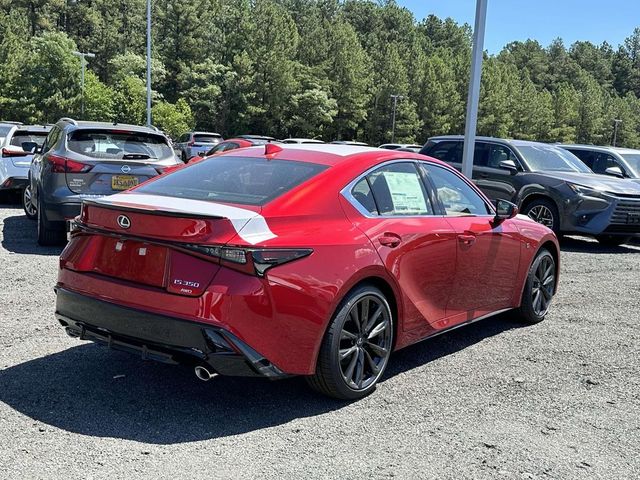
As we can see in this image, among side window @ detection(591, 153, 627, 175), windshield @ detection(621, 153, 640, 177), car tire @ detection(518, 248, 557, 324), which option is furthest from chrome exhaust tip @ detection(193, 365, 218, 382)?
side window @ detection(591, 153, 627, 175)

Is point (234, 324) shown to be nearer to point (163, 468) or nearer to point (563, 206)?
point (163, 468)

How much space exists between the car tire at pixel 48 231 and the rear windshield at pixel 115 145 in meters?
0.93

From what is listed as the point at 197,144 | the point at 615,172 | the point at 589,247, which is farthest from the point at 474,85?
the point at 197,144

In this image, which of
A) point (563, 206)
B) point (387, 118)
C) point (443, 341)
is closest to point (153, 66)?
point (387, 118)

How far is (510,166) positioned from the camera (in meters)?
12.0

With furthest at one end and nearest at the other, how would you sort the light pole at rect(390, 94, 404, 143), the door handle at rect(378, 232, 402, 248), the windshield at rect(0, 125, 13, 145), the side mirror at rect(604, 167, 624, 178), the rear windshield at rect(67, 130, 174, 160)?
the light pole at rect(390, 94, 404, 143) < the windshield at rect(0, 125, 13, 145) < the side mirror at rect(604, 167, 624, 178) < the rear windshield at rect(67, 130, 174, 160) < the door handle at rect(378, 232, 402, 248)

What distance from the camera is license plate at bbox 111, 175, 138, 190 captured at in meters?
8.40

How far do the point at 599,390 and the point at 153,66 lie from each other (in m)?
62.7

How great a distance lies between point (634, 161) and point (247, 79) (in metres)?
55.2

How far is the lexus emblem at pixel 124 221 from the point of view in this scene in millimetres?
3791

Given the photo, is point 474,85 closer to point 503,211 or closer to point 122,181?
point 122,181

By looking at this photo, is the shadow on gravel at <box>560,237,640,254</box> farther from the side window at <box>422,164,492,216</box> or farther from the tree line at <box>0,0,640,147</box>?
the tree line at <box>0,0,640,147</box>

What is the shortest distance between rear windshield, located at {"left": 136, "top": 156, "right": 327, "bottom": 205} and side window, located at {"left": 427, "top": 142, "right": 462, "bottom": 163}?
8883mm

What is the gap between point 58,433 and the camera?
11.4 feet
